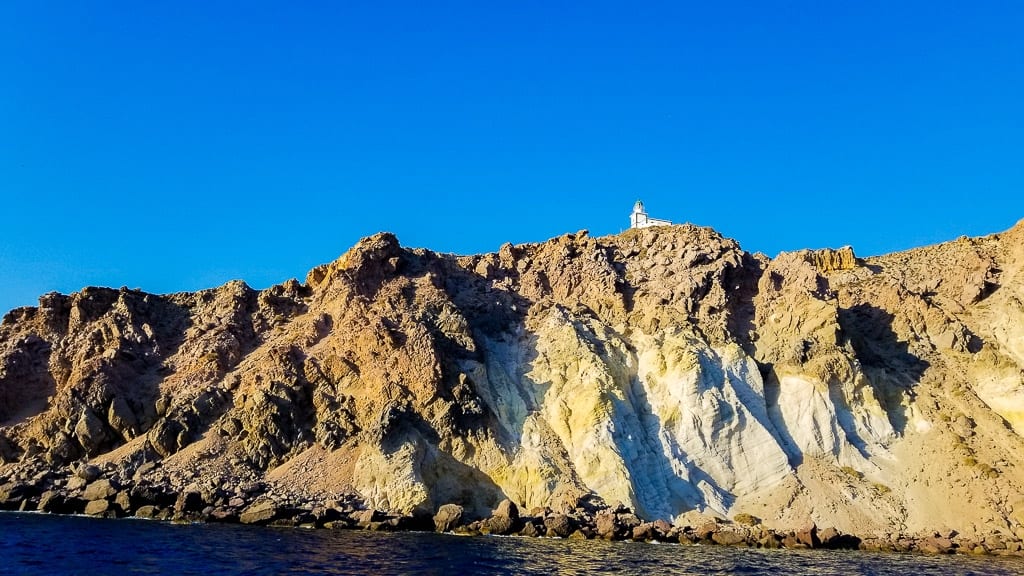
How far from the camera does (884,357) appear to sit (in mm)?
56156

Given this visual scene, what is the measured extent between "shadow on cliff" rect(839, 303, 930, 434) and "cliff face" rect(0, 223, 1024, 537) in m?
0.19

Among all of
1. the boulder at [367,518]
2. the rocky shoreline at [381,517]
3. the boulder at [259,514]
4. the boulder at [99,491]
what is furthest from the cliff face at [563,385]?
the boulder at [259,514]

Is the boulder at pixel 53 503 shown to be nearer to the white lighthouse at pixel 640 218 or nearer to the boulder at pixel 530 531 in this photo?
the boulder at pixel 530 531

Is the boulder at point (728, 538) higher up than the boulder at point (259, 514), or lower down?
lower down

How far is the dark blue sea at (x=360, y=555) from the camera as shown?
87.3 feet

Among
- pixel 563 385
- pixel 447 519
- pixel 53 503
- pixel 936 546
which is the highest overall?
pixel 563 385

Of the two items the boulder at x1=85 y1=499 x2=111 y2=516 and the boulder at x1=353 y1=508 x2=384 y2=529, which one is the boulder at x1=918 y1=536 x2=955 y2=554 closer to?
the boulder at x1=353 y1=508 x2=384 y2=529

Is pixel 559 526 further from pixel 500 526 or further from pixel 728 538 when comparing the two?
pixel 728 538

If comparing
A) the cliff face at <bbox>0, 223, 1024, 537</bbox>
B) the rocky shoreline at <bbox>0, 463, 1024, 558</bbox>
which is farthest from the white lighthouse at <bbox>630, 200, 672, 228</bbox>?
the rocky shoreline at <bbox>0, 463, 1024, 558</bbox>

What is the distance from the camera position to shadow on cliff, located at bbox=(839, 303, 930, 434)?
2066 inches

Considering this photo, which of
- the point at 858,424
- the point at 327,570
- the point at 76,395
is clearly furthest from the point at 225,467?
the point at 858,424

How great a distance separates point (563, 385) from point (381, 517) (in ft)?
49.6

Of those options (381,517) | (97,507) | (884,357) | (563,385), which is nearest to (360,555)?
(381,517)

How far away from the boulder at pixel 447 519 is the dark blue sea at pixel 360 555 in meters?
2.13
